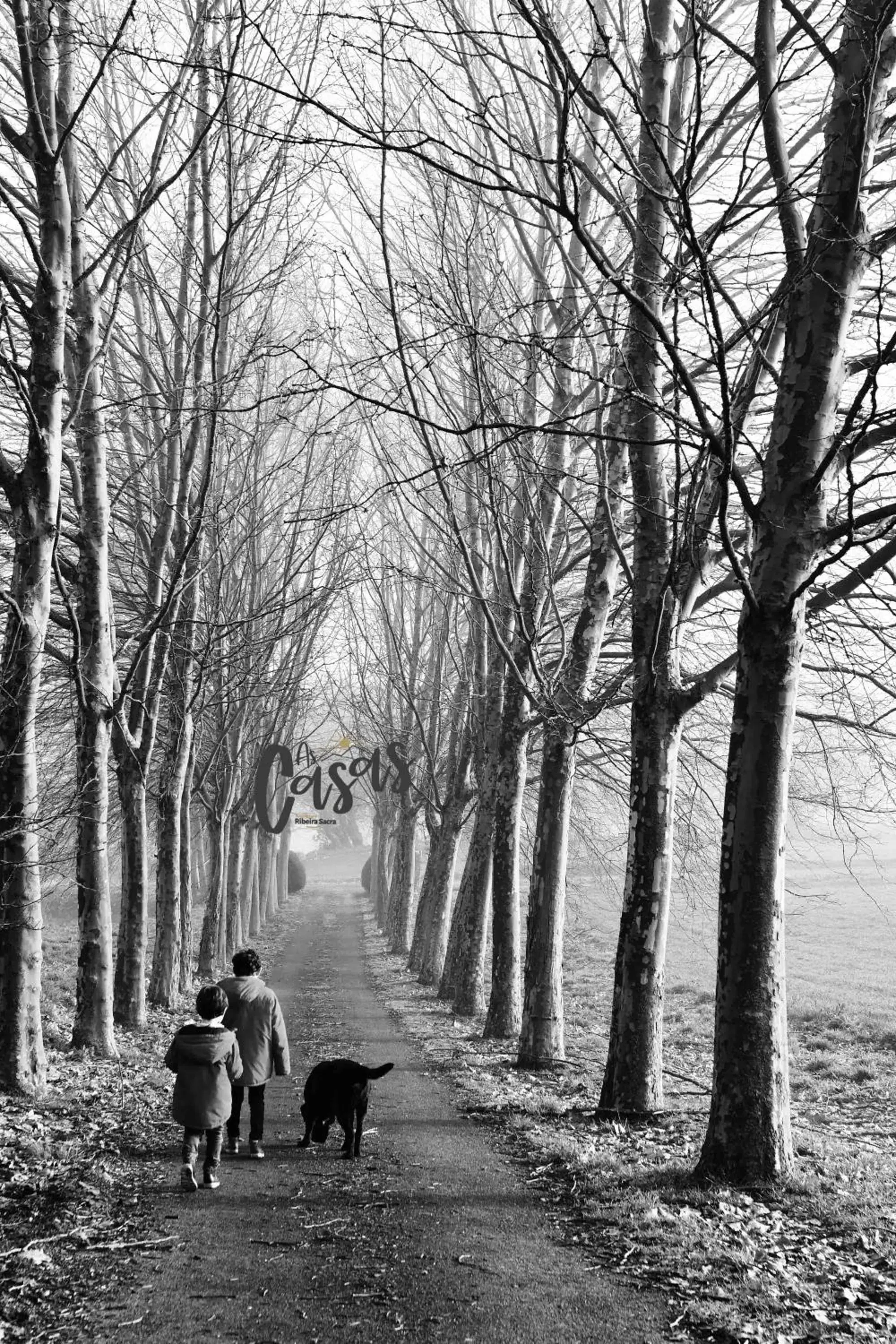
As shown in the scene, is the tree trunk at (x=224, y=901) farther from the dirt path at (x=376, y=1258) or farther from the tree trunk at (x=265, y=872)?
the dirt path at (x=376, y=1258)

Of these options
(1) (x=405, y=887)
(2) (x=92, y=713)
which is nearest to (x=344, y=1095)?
(2) (x=92, y=713)

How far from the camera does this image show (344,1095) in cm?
719

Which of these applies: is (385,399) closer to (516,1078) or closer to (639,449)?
(639,449)

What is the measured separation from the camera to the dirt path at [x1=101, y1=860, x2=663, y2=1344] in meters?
4.34

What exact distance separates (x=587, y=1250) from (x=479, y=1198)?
1.08 metres

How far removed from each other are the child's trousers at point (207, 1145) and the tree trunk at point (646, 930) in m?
3.31

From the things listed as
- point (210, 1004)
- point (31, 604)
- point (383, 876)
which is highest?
point (31, 604)

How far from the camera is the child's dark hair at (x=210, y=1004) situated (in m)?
6.75

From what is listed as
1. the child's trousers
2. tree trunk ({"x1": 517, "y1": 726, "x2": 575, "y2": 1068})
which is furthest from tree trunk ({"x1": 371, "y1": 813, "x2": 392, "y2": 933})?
the child's trousers

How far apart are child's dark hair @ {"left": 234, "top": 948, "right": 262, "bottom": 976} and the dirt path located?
49.2 inches

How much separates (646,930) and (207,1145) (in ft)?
12.1

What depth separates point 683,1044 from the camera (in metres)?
15.2

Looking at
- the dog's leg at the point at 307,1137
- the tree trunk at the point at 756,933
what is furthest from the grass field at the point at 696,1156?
the dog's leg at the point at 307,1137

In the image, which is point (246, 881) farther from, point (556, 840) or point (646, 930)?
point (646, 930)
